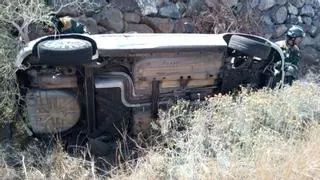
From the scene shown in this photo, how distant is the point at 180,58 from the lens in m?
5.15

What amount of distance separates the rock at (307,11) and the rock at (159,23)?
3864mm

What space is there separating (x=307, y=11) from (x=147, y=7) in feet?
14.9

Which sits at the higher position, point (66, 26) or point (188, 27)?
point (66, 26)

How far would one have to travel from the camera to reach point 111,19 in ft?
25.9

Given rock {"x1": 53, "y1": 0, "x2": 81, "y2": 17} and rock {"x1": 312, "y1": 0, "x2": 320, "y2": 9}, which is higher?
rock {"x1": 53, "y1": 0, "x2": 81, "y2": 17}

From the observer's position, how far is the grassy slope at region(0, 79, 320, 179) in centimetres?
374

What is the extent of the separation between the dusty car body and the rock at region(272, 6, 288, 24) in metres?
5.00

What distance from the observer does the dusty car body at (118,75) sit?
4.76 meters

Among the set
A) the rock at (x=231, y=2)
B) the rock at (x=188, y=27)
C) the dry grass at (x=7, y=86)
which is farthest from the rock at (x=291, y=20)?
the dry grass at (x=7, y=86)

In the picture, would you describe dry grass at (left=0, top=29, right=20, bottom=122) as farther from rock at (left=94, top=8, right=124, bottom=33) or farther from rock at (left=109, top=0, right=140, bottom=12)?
rock at (left=109, top=0, right=140, bottom=12)

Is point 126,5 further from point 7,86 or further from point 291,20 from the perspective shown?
point 291,20

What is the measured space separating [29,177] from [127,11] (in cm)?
447

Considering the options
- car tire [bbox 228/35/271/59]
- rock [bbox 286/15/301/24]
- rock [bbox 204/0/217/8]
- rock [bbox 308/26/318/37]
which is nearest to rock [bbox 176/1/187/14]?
rock [bbox 204/0/217/8]

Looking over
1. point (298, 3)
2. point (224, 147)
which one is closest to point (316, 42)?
point (298, 3)
